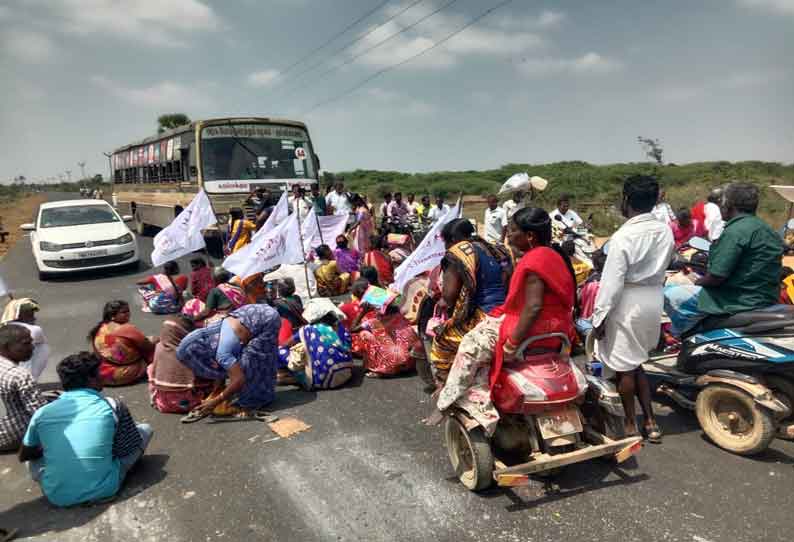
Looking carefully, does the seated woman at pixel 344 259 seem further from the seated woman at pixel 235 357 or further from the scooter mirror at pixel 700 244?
the scooter mirror at pixel 700 244

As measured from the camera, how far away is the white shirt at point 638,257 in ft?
11.6

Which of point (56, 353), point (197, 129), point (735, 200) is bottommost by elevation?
point (56, 353)

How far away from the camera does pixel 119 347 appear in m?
5.29

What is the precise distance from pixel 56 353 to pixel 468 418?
237 inches

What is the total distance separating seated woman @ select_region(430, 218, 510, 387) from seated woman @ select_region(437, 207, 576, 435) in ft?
1.38

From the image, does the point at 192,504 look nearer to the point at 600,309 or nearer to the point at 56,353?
the point at 600,309

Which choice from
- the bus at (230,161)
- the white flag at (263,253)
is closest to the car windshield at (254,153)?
the bus at (230,161)

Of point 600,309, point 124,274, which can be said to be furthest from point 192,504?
point 124,274

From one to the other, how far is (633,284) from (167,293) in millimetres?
7147

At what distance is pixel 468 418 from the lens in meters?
3.22

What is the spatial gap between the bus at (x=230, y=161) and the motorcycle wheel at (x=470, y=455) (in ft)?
30.2

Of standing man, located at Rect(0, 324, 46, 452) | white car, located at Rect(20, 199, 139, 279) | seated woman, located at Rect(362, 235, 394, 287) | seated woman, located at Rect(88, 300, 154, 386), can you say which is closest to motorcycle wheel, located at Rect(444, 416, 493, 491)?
standing man, located at Rect(0, 324, 46, 452)

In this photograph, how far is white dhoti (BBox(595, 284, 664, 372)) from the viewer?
Result: 3572 millimetres

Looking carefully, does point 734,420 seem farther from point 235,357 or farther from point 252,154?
point 252,154
